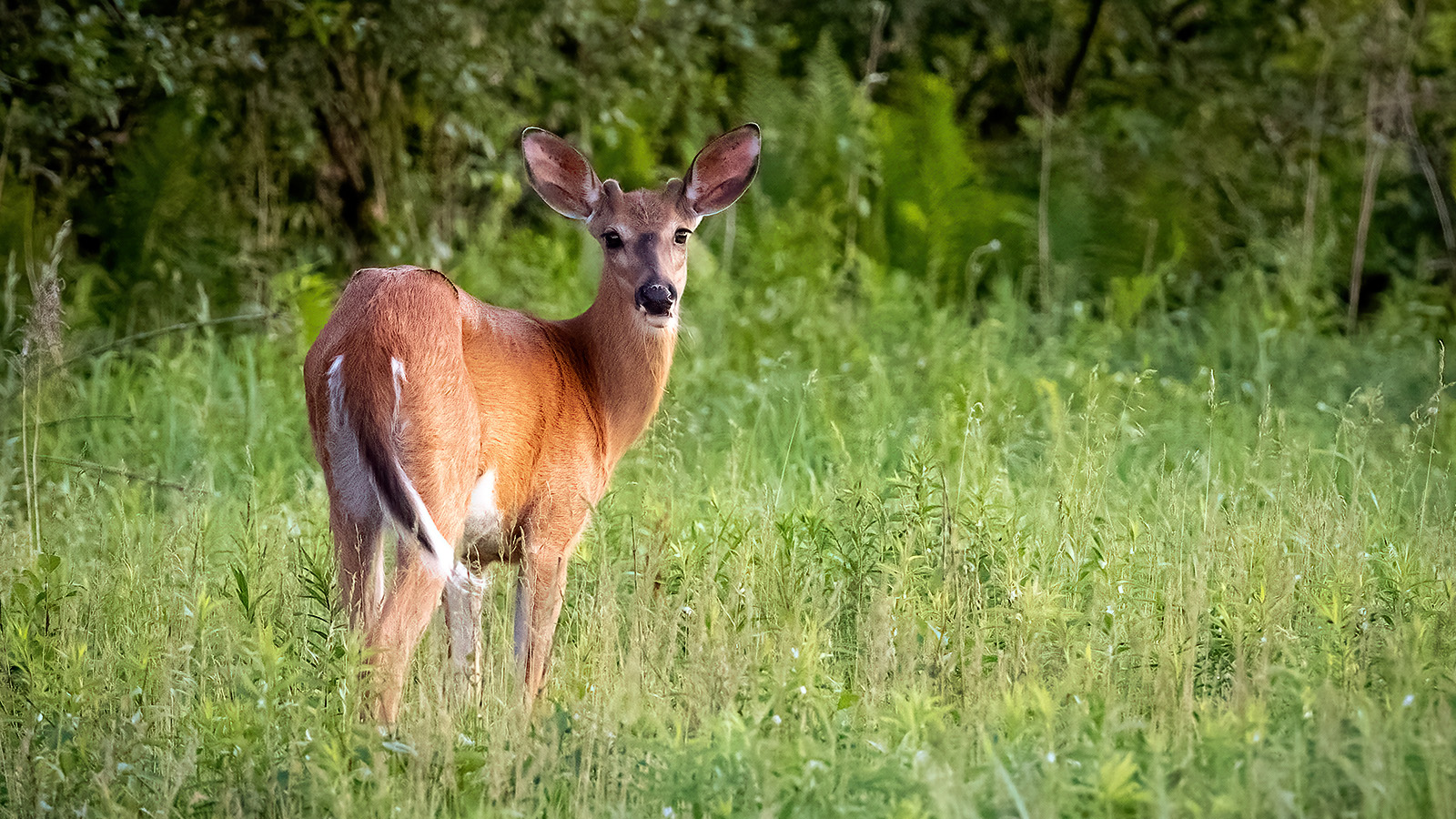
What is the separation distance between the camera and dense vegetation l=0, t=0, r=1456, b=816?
9.29 ft

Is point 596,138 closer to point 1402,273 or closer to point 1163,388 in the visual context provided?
point 1163,388

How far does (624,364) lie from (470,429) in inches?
36.7

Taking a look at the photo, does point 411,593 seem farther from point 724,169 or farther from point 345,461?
point 724,169

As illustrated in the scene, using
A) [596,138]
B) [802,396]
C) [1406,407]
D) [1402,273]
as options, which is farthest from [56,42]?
[1402,273]

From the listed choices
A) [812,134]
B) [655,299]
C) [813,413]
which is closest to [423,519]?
[655,299]

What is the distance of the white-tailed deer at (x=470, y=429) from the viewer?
3.24m

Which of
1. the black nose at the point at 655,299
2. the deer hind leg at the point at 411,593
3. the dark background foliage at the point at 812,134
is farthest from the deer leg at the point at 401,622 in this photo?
the dark background foliage at the point at 812,134

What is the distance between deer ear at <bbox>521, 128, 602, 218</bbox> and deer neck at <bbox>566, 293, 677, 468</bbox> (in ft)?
1.32

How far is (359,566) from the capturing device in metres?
3.29

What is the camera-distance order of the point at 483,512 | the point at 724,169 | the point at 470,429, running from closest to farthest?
the point at 470,429, the point at 483,512, the point at 724,169

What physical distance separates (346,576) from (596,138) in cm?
652

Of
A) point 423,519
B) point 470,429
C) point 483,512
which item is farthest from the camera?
point 483,512

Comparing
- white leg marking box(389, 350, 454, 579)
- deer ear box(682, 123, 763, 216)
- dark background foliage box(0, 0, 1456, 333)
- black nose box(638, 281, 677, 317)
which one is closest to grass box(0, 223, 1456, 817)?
white leg marking box(389, 350, 454, 579)

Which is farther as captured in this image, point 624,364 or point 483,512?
point 624,364
